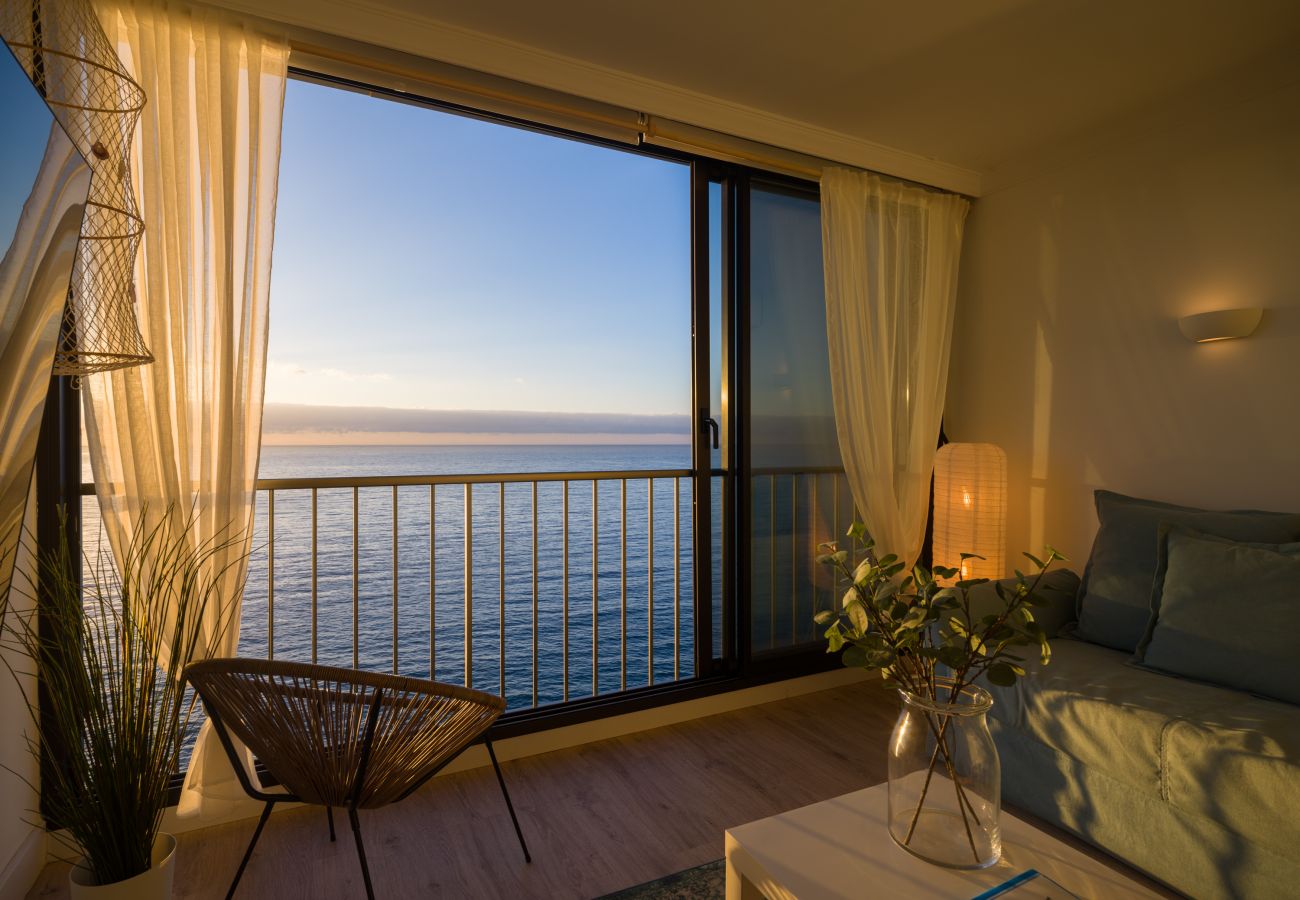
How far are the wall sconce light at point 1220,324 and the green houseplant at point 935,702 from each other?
6.54 ft

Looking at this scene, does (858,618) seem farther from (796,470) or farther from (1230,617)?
(796,470)

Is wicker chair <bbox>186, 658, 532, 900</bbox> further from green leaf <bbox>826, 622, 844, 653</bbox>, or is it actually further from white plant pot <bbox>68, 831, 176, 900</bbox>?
green leaf <bbox>826, 622, 844, 653</bbox>

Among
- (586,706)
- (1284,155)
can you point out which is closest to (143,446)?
(586,706)

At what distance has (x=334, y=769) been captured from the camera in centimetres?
157

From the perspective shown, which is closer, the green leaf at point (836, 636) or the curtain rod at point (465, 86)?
the green leaf at point (836, 636)

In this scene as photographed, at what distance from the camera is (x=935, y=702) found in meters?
1.21

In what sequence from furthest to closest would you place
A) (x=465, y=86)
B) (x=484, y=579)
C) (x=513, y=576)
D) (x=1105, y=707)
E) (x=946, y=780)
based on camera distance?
(x=484, y=579) < (x=513, y=576) < (x=465, y=86) < (x=1105, y=707) < (x=946, y=780)

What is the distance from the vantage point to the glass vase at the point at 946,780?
118cm

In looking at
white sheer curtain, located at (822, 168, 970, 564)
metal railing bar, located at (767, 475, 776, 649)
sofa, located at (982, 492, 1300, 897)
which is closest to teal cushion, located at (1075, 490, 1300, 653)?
sofa, located at (982, 492, 1300, 897)

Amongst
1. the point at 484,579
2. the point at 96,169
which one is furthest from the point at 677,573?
the point at 484,579

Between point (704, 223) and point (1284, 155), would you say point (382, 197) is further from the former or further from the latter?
point (1284, 155)

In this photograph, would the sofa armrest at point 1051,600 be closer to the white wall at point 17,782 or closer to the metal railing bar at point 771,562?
the metal railing bar at point 771,562

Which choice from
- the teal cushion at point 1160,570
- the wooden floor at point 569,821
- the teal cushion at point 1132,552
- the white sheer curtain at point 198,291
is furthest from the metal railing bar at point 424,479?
the teal cushion at point 1160,570

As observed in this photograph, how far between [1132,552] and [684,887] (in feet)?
6.25
